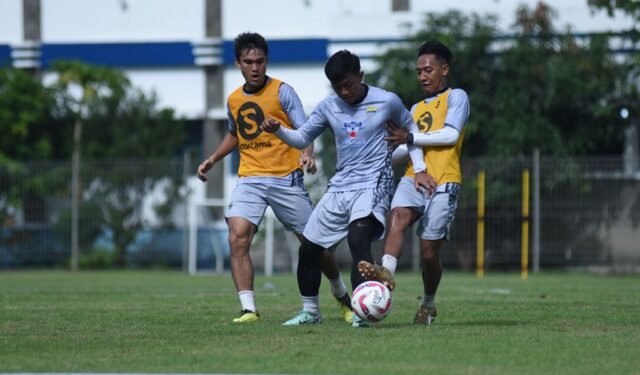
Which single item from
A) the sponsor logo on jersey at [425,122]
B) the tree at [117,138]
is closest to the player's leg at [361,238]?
the sponsor logo on jersey at [425,122]

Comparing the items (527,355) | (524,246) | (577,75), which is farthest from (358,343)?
(577,75)

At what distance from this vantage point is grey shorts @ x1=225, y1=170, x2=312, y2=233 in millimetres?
11688

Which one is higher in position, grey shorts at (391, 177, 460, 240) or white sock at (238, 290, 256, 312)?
grey shorts at (391, 177, 460, 240)

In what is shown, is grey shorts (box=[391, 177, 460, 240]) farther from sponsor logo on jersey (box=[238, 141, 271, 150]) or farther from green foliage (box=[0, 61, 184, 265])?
green foliage (box=[0, 61, 184, 265])

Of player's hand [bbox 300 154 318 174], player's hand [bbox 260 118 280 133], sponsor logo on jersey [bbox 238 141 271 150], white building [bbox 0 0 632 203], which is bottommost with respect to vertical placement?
player's hand [bbox 300 154 318 174]

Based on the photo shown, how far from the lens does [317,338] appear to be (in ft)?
30.7

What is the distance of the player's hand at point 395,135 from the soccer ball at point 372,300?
1159 millimetres

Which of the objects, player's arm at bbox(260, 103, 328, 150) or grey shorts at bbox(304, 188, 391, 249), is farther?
player's arm at bbox(260, 103, 328, 150)

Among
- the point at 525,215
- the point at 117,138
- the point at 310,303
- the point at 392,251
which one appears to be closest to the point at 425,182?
the point at 392,251

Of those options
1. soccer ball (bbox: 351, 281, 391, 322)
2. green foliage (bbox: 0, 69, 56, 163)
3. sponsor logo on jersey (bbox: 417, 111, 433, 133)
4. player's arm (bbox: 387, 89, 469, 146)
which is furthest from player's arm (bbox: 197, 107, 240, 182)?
green foliage (bbox: 0, 69, 56, 163)

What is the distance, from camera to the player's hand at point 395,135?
10.2m

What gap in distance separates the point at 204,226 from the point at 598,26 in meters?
9.81

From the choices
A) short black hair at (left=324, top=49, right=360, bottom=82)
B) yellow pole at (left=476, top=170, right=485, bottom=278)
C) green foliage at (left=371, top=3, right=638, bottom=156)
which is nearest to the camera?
short black hair at (left=324, top=49, right=360, bottom=82)

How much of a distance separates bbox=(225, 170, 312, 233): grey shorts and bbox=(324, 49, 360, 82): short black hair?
195 cm
